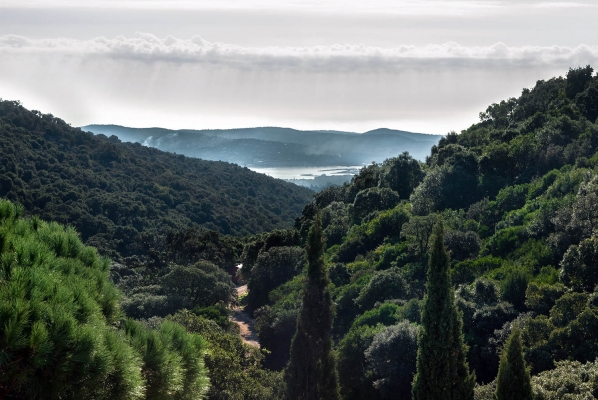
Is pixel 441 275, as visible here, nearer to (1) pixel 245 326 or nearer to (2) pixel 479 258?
(2) pixel 479 258

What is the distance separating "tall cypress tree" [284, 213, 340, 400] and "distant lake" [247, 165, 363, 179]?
10200 centimetres

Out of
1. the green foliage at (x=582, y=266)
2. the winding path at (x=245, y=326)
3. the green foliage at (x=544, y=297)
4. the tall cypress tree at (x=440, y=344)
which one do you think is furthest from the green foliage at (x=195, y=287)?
the tall cypress tree at (x=440, y=344)

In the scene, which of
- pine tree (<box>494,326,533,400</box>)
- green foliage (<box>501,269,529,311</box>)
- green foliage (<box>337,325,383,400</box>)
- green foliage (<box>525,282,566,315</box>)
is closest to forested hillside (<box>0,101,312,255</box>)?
green foliage (<box>337,325,383,400</box>)

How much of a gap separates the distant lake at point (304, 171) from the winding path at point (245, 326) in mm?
84592

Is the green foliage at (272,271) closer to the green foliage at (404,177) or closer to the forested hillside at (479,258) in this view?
the forested hillside at (479,258)

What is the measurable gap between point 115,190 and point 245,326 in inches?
1436

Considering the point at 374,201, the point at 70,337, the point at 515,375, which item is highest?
the point at 70,337

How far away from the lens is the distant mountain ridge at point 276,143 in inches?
5335

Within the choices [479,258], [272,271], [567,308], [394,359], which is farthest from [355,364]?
[272,271]

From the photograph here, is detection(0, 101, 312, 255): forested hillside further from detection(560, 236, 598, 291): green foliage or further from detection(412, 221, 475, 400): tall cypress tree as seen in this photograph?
detection(412, 221, 475, 400): tall cypress tree

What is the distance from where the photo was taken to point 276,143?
5709 inches

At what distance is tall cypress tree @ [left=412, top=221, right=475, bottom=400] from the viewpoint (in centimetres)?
1156

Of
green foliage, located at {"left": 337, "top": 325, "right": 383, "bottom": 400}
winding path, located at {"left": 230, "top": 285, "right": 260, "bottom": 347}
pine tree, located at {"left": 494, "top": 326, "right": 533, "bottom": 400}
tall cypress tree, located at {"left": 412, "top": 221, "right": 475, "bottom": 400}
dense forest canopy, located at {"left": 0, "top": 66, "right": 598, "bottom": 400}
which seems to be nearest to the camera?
pine tree, located at {"left": 494, "top": 326, "right": 533, "bottom": 400}

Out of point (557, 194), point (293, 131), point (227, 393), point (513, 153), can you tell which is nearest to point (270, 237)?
point (513, 153)
